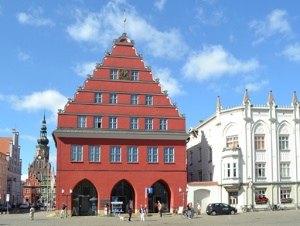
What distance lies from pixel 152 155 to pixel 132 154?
2.58m

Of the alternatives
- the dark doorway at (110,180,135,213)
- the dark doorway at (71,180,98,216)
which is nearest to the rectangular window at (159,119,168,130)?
the dark doorway at (110,180,135,213)

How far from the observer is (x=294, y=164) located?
5994cm

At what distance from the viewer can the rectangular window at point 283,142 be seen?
6000cm

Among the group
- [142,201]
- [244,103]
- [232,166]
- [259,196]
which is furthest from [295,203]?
[142,201]

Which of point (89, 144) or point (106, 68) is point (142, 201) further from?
point (106, 68)

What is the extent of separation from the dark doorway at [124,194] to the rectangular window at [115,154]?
3.25 metres

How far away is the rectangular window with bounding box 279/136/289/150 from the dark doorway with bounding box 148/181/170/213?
16.5 metres

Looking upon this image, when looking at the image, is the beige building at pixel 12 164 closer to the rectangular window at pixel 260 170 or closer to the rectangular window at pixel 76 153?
the rectangular window at pixel 76 153

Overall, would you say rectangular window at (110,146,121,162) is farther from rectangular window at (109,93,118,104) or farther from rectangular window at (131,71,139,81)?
rectangular window at (131,71,139,81)

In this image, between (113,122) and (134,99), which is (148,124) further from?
(113,122)

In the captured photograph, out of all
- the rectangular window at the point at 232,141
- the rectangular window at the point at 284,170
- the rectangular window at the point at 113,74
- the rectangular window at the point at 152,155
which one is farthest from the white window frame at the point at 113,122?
the rectangular window at the point at 284,170

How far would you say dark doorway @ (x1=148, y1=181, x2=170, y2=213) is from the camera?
189 feet

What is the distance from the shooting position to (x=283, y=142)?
2370 inches

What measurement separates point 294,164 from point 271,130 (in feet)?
18.4
